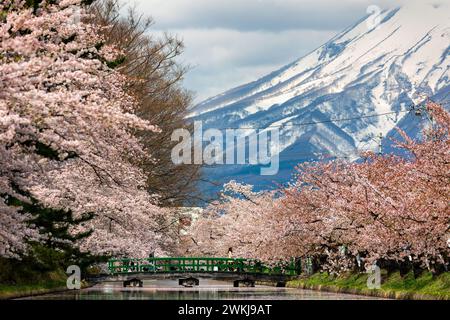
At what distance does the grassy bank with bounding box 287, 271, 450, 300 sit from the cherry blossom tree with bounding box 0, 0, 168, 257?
42.3 feet

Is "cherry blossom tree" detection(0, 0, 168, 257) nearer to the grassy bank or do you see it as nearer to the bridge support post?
the grassy bank

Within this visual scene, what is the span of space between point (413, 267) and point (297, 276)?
32.1m

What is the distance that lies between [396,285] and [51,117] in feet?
94.9

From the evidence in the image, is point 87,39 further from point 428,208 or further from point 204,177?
point 204,177

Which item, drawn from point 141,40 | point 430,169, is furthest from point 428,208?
point 141,40

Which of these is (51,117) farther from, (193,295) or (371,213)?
(193,295)

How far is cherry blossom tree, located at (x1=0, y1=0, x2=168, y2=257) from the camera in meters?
21.7

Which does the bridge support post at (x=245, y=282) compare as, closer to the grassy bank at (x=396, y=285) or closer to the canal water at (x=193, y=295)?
the grassy bank at (x=396, y=285)

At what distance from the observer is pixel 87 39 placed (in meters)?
35.6

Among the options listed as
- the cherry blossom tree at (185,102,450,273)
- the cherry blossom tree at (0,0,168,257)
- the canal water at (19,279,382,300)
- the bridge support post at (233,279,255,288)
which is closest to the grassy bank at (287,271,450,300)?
the cherry blossom tree at (185,102,450,273)

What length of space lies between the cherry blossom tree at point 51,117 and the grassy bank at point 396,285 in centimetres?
1290

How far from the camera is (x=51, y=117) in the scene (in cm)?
2244

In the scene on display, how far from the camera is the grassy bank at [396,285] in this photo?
137 ft

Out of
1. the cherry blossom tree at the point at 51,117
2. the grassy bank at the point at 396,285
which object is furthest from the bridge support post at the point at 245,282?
the cherry blossom tree at the point at 51,117
